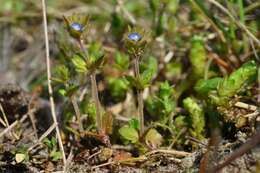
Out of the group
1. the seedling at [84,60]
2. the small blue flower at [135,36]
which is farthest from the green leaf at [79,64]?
the small blue flower at [135,36]

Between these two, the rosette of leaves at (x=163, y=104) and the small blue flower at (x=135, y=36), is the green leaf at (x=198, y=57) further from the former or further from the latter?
the small blue flower at (x=135, y=36)

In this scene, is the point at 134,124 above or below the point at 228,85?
below

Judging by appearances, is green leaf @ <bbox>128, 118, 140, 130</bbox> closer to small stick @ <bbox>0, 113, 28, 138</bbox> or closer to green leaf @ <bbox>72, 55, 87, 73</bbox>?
green leaf @ <bbox>72, 55, 87, 73</bbox>

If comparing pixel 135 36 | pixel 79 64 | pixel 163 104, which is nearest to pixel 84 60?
pixel 79 64

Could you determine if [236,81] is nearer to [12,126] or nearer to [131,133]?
[131,133]

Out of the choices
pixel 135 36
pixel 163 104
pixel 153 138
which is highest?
pixel 135 36

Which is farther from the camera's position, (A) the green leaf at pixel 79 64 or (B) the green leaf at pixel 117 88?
(B) the green leaf at pixel 117 88
